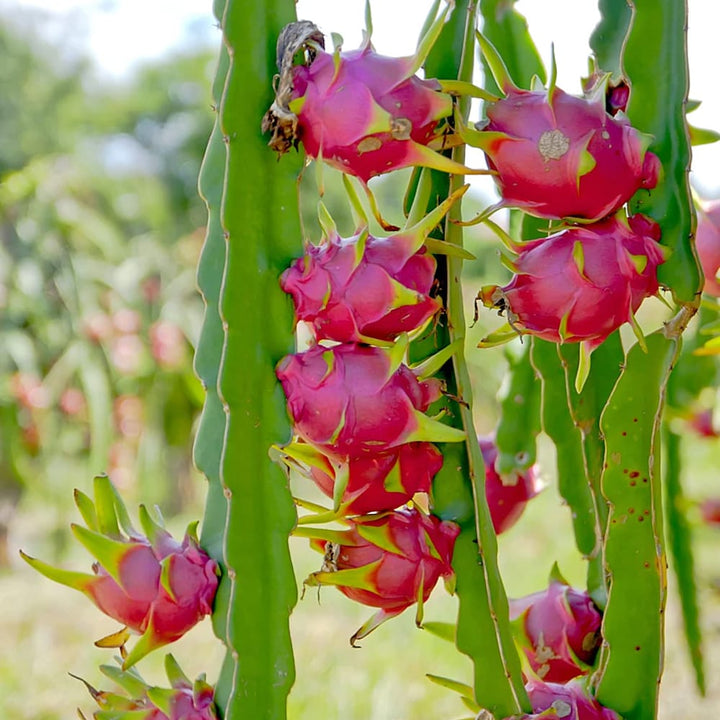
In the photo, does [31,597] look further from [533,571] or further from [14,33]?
[14,33]

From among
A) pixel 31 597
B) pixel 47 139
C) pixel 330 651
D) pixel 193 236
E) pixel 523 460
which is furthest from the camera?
pixel 47 139

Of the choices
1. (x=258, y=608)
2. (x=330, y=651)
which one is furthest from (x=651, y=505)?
(x=330, y=651)

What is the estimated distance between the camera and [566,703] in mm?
433

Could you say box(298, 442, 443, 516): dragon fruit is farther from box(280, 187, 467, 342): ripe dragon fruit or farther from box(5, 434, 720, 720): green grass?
box(5, 434, 720, 720): green grass

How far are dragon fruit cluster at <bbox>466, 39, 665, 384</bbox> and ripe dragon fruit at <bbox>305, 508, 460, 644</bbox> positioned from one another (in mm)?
101

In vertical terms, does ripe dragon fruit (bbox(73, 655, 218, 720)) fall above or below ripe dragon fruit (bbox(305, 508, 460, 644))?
below

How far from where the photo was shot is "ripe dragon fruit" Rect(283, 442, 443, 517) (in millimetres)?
409

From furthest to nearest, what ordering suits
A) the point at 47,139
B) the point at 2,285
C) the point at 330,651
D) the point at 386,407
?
1. the point at 47,139
2. the point at 2,285
3. the point at 330,651
4. the point at 386,407

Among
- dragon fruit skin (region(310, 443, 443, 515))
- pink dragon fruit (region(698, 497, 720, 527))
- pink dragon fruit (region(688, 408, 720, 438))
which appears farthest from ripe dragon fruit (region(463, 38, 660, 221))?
pink dragon fruit (region(698, 497, 720, 527))

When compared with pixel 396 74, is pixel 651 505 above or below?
below

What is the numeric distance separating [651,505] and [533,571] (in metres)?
1.91

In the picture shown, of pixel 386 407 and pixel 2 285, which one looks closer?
pixel 386 407

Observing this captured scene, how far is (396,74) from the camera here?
1.28 feet

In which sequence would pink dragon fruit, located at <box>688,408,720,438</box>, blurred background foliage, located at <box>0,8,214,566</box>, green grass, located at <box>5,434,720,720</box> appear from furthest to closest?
blurred background foliage, located at <box>0,8,214,566</box> < green grass, located at <box>5,434,720,720</box> < pink dragon fruit, located at <box>688,408,720,438</box>
